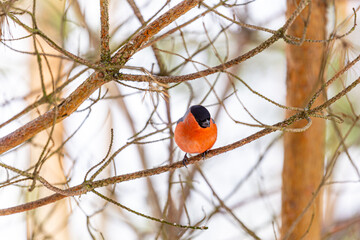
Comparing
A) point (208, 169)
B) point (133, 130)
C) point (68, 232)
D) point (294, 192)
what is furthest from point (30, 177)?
point (68, 232)

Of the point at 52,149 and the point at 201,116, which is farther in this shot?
the point at 52,149

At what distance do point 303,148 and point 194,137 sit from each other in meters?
0.54

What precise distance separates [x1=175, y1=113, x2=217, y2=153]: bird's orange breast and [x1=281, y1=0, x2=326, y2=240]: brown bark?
1.43ft

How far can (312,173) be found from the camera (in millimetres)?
1669

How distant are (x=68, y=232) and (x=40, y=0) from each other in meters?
1.48

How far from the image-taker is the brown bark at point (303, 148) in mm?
1653

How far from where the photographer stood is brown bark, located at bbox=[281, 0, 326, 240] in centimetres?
165

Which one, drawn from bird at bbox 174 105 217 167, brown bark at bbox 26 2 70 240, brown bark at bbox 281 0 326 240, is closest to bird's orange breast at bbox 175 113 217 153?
bird at bbox 174 105 217 167

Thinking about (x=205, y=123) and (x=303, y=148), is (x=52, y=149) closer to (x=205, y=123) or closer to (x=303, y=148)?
(x=205, y=123)

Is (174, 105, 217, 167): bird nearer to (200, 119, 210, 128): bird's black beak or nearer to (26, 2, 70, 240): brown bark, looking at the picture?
(200, 119, 210, 128): bird's black beak

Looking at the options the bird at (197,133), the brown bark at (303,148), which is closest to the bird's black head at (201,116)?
the bird at (197,133)

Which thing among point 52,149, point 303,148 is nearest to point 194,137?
point 303,148

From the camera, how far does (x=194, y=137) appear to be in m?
1.39

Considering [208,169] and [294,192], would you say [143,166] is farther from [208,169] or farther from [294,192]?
[294,192]
